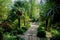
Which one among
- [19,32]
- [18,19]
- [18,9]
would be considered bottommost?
[19,32]

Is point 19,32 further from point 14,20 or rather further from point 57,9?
point 57,9

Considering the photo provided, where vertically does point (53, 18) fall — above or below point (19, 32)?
above

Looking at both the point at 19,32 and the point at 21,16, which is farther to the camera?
the point at 21,16

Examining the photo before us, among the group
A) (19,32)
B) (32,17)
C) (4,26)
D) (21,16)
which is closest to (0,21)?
(4,26)

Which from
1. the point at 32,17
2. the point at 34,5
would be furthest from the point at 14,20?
the point at 34,5

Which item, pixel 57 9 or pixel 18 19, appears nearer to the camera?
pixel 57 9

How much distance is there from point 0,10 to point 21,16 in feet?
19.2

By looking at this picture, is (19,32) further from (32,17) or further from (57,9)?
(32,17)

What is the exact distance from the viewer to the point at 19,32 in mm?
21594

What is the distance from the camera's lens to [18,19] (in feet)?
79.3

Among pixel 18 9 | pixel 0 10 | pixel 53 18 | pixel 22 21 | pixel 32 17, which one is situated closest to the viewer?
pixel 53 18

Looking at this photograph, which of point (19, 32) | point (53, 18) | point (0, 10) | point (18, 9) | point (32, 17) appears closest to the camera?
point (53, 18)

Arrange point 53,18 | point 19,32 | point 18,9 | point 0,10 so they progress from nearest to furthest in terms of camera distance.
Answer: point 53,18 → point 0,10 → point 19,32 → point 18,9

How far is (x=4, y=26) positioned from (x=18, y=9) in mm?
4965
